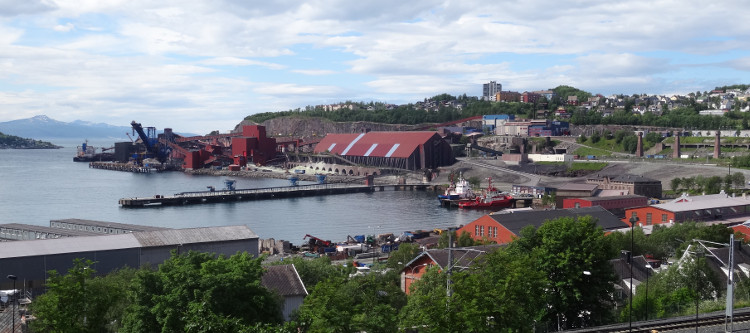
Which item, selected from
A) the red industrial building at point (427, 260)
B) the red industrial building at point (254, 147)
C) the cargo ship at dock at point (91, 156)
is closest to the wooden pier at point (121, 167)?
the cargo ship at dock at point (91, 156)

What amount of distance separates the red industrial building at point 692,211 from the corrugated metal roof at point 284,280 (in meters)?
11.7

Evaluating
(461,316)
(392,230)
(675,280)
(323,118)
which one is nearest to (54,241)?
(461,316)

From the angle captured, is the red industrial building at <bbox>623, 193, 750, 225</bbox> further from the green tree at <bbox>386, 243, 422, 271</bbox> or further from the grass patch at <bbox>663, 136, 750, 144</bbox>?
the grass patch at <bbox>663, 136, 750, 144</bbox>

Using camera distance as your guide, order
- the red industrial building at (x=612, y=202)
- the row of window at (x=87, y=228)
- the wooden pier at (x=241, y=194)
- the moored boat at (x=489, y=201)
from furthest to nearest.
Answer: the wooden pier at (x=241, y=194)
the moored boat at (x=489, y=201)
the red industrial building at (x=612, y=202)
the row of window at (x=87, y=228)

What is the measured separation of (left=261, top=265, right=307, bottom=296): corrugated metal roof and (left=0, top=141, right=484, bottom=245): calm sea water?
1151cm

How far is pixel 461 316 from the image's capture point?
5.56m

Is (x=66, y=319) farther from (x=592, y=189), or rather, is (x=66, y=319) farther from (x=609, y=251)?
(x=592, y=189)

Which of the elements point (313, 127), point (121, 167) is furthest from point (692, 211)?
point (313, 127)

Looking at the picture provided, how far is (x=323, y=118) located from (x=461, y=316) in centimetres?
6793

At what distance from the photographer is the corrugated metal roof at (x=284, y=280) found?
8516 mm

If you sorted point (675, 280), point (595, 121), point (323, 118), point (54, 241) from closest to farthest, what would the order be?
point (675, 280), point (54, 241), point (595, 121), point (323, 118)

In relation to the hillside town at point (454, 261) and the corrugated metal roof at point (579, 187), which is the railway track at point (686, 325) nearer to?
the hillside town at point (454, 261)

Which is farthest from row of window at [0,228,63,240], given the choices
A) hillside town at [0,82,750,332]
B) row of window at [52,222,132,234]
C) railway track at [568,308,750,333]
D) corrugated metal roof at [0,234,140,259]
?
railway track at [568,308,750,333]

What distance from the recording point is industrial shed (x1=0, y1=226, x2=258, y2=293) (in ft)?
35.1
